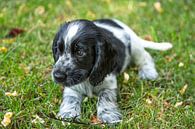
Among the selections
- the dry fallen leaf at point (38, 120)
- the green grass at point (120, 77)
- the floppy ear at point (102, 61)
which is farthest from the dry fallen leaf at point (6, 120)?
the floppy ear at point (102, 61)

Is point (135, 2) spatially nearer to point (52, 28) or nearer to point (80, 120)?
point (52, 28)

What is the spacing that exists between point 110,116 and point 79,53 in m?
0.80

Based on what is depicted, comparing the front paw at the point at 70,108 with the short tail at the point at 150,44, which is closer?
the front paw at the point at 70,108

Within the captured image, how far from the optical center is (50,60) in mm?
6918

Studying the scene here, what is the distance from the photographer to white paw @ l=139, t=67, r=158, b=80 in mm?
6637

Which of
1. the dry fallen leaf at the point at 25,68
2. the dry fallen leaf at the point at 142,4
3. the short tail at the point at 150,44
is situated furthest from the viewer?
the dry fallen leaf at the point at 142,4

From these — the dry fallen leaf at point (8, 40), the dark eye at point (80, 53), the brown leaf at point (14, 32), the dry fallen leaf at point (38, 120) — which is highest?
the dark eye at point (80, 53)

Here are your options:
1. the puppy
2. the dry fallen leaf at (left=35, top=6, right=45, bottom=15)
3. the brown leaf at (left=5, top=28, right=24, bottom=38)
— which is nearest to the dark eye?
the puppy

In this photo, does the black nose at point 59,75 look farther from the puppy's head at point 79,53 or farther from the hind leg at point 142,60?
the hind leg at point 142,60

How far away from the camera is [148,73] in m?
6.69

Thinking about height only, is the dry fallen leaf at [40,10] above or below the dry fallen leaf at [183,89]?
above

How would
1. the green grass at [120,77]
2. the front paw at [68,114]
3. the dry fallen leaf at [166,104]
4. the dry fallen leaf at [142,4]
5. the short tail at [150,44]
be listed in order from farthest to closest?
the dry fallen leaf at [142,4] < the short tail at [150,44] < the dry fallen leaf at [166,104] < the green grass at [120,77] < the front paw at [68,114]

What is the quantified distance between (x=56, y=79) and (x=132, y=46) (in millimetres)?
1777

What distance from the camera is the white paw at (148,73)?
6637 mm
